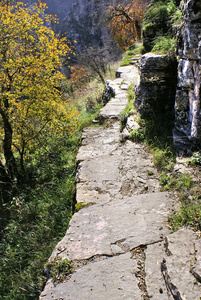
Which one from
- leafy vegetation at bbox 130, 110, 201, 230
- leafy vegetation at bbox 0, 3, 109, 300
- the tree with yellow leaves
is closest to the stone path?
leafy vegetation at bbox 130, 110, 201, 230

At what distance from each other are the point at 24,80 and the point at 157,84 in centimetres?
303

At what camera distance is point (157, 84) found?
4195 mm

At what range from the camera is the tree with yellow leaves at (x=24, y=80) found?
4.65 metres

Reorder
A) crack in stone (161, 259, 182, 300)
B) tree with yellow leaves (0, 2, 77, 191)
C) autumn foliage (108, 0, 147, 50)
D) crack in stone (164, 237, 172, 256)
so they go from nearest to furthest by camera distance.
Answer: crack in stone (161, 259, 182, 300) → crack in stone (164, 237, 172, 256) → tree with yellow leaves (0, 2, 77, 191) → autumn foliage (108, 0, 147, 50)

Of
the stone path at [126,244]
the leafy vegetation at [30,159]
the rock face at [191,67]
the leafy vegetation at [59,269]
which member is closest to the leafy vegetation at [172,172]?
the stone path at [126,244]

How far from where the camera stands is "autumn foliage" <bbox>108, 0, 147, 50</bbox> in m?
14.8

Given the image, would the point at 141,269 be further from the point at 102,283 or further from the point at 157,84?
the point at 157,84

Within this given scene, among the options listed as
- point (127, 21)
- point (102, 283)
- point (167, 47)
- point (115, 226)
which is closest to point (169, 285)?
point (102, 283)

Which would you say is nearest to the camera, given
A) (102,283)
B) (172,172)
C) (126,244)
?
(102,283)

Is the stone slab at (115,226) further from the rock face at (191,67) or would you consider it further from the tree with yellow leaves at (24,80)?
the tree with yellow leaves at (24,80)

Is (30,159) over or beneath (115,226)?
beneath

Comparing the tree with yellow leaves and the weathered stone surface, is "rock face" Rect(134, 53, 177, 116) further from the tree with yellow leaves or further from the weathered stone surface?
the weathered stone surface

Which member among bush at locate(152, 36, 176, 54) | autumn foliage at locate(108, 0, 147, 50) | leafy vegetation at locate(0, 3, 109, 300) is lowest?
leafy vegetation at locate(0, 3, 109, 300)

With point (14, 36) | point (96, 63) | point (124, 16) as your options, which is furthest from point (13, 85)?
point (124, 16)
